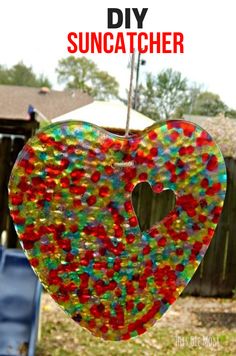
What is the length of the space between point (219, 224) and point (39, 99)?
11836 millimetres

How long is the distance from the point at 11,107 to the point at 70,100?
154cm

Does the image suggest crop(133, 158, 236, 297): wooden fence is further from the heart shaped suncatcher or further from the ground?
the heart shaped suncatcher

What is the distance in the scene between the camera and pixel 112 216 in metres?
1.00

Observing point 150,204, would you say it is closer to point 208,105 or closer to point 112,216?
point 112,216

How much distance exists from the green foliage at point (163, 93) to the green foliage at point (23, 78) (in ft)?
19.9

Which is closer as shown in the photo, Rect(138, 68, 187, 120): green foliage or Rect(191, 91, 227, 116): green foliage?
Rect(138, 68, 187, 120): green foliage

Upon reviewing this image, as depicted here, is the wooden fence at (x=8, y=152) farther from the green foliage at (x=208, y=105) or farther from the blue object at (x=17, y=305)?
the green foliage at (x=208, y=105)

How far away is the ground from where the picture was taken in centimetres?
277

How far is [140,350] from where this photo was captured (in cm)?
279

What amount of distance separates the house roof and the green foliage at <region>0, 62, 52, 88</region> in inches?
11.0

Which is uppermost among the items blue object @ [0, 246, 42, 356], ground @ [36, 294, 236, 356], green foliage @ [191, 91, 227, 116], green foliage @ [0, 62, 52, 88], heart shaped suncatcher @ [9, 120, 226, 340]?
green foliage @ [0, 62, 52, 88]

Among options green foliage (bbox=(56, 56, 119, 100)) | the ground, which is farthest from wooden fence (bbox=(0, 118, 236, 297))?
green foliage (bbox=(56, 56, 119, 100))

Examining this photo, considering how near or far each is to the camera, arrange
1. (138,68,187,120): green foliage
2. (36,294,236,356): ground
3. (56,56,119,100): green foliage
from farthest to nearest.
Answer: (56,56,119,100): green foliage < (138,68,187,120): green foliage < (36,294,236,356): ground

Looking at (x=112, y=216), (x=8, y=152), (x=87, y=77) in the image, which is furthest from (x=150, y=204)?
(x=87, y=77)
